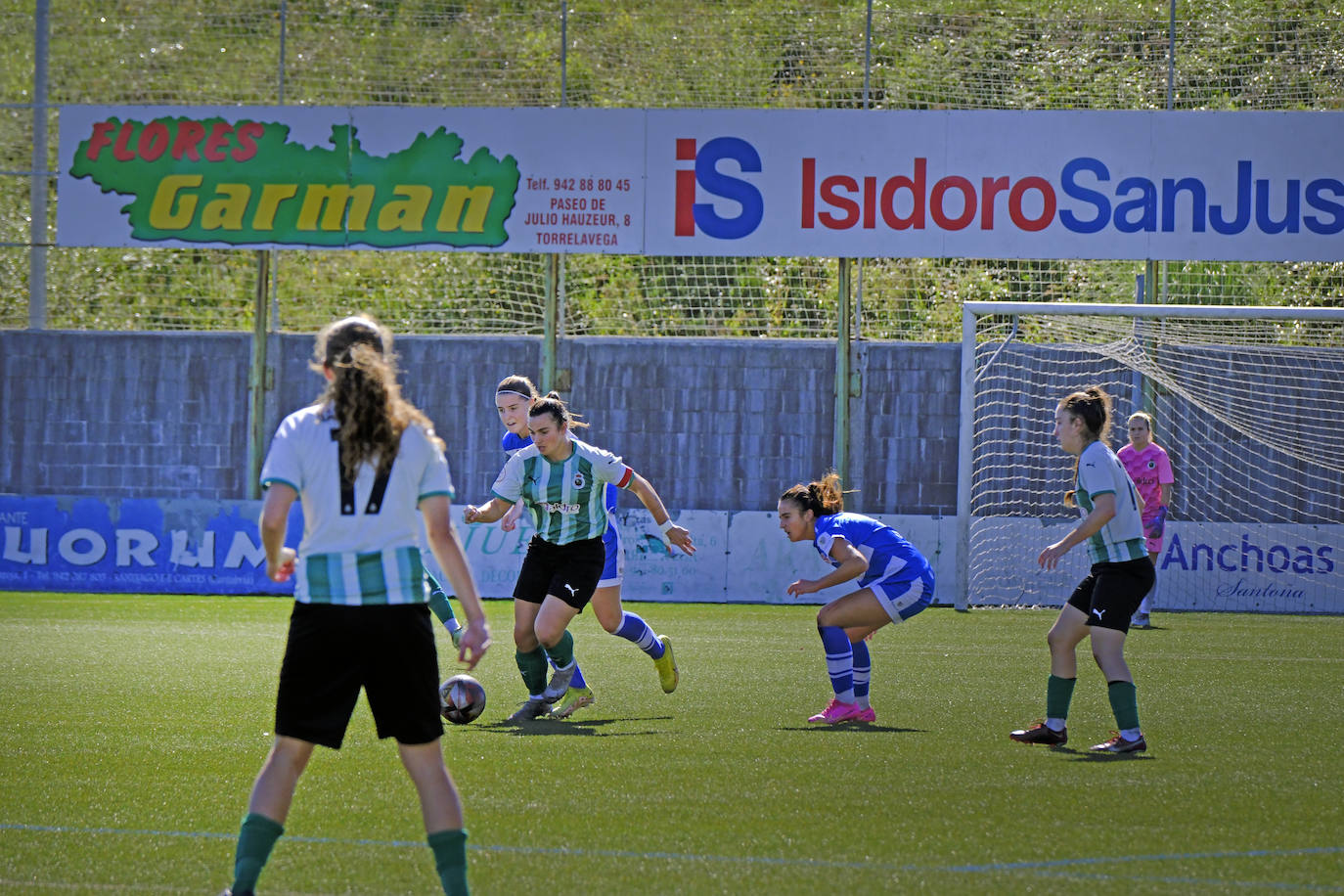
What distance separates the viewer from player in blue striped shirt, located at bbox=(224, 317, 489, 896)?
4320 millimetres

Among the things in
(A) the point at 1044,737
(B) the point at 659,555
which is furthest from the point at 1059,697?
(B) the point at 659,555

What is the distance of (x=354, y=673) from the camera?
4.36m

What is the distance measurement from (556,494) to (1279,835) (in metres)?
4.36

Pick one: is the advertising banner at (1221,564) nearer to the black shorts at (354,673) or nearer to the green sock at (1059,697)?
the green sock at (1059,697)

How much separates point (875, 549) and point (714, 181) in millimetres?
10598

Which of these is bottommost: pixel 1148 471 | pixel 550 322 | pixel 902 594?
pixel 902 594

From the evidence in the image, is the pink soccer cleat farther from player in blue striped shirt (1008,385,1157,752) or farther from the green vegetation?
player in blue striped shirt (1008,385,1157,752)

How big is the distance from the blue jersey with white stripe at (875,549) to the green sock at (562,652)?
150 centimetres

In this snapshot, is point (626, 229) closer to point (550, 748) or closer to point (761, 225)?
point (761, 225)

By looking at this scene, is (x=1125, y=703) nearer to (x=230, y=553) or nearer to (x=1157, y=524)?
(x=1157, y=524)

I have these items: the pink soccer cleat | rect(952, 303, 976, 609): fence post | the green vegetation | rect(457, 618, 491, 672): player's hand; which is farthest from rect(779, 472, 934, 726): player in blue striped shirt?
rect(952, 303, 976, 609): fence post

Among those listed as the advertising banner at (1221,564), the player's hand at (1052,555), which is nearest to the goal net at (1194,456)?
the advertising banner at (1221,564)

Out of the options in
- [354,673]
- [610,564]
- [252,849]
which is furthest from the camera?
[610,564]

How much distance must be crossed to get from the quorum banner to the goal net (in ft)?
0.10
